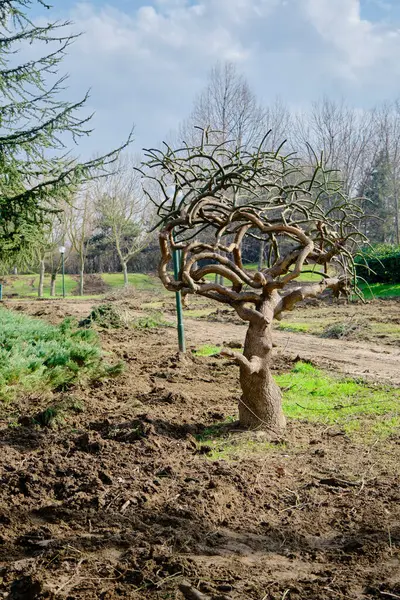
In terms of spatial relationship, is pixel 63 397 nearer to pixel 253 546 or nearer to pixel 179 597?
pixel 253 546

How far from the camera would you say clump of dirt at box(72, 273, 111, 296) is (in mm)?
35112

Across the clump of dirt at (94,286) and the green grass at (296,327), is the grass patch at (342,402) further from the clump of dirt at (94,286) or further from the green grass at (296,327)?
the clump of dirt at (94,286)

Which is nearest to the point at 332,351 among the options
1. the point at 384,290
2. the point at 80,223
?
the point at 384,290

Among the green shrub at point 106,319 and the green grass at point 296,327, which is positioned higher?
the green shrub at point 106,319

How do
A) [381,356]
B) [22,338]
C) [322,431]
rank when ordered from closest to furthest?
[322,431] → [22,338] → [381,356]

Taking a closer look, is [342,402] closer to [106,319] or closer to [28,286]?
[106,319]

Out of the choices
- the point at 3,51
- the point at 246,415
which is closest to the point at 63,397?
the point at 246,415

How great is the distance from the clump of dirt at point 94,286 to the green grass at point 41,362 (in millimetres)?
26408

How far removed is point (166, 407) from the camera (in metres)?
5.43

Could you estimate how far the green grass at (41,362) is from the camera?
584cm

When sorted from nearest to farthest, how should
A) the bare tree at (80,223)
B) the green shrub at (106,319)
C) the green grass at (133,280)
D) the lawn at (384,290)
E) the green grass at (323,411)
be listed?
the green grass at (323,411)
the green shrub at (106,319)
the lawn at (384,290)
the bare tree at (80,223)
the green grass at (133,280)

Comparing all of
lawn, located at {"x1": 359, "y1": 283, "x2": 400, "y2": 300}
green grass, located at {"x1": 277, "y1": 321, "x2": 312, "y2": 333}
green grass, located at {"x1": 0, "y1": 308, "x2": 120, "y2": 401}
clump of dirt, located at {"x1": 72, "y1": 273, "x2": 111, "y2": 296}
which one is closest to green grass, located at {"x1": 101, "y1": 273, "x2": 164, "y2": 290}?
clump of dirt, located at {"x1": 72, "y1": 273, "x2": 111, "y2": 296}

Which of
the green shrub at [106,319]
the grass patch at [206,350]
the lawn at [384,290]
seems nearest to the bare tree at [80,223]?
the lawn at [384,290]

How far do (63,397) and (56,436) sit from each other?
43.1 inches
